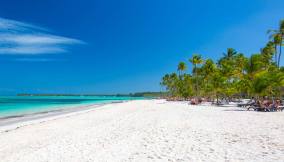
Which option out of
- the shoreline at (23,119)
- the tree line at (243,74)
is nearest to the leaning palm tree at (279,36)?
the tree line at (243,74)

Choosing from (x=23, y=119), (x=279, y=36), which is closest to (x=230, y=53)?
(x=279, y=36)

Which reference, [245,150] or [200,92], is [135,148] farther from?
[200,92]

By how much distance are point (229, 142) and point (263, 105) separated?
20.9 meters

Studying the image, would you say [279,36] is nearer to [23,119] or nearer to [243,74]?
→ [243,74]

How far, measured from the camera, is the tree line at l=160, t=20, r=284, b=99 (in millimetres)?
32125

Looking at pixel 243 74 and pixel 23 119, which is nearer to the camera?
pixel 23 119

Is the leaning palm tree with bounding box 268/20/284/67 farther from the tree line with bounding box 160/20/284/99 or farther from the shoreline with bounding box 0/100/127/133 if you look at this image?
the shoreline with bounding box 0/100/127/133

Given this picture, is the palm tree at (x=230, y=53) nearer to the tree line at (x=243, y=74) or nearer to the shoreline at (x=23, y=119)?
the tree line at (x=243, y=74)

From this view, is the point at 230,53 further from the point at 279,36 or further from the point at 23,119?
the point at 23,119

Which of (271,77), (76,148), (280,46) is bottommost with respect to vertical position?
(76,148)

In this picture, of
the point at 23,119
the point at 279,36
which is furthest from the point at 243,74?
the point at 23,119

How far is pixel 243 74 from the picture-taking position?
51.4m

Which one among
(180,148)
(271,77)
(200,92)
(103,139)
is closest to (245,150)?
(180,148)

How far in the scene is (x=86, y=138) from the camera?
11594mm
